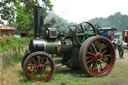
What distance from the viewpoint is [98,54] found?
5.34 m

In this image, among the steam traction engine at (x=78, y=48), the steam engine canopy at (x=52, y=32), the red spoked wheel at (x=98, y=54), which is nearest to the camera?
the red spoked wheel at (x=98, y=54)

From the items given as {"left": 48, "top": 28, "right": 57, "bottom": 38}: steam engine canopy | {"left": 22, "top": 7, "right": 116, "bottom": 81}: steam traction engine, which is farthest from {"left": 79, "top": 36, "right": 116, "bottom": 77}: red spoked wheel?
{"left": 48, "top": 28, "right": 57, "bottom": 38}: steam engine canopy

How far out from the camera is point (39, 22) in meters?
6.16

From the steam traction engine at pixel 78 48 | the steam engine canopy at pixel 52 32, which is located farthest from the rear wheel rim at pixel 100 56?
the steam engine canopy at pixel 52 32

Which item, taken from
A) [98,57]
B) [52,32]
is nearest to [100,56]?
[98,57]

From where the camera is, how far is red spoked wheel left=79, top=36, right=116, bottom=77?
5.09 meters

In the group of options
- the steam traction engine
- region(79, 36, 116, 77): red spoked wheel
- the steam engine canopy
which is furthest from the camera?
the steam engine canopy

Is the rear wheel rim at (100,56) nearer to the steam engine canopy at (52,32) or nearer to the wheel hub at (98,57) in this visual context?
the wheel hub at (98,57)

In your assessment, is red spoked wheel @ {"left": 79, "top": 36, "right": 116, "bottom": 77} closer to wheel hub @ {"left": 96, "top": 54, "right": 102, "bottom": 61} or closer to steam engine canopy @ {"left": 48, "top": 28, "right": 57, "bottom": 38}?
wheel hub @ {"left": 96, "top": 54, "right": 102, "bottom": 61}

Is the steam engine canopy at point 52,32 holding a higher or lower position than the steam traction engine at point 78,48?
higher

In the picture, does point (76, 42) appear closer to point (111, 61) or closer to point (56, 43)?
point (56, 43)

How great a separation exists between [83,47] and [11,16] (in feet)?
17.8

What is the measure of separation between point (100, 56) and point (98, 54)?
0.11m

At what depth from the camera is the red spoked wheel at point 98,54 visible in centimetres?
509
